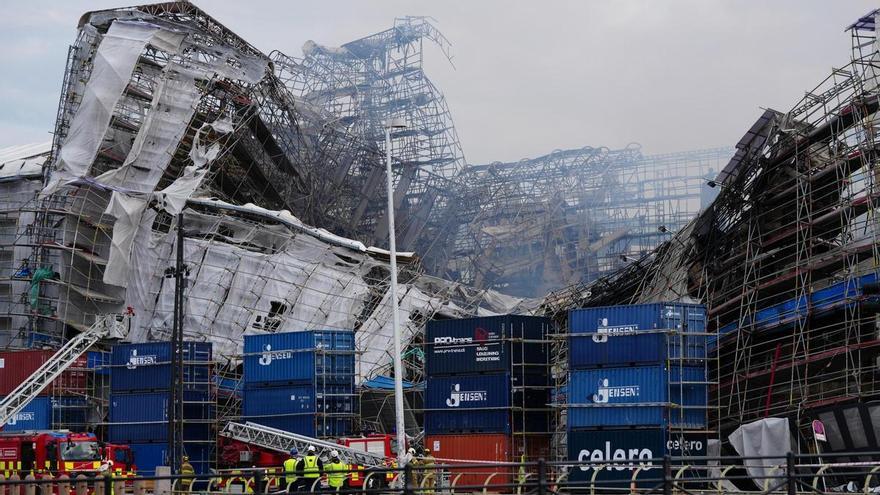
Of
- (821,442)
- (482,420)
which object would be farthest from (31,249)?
(821,442)

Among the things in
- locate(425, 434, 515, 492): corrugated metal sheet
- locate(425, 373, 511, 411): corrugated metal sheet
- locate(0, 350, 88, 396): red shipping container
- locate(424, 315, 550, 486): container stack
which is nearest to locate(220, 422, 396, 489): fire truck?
locate(425, 434, 515, 492): corrugated metal sheet

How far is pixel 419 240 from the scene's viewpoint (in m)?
78.6

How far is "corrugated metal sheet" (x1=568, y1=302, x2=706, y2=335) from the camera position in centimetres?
3634

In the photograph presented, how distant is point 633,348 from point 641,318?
0.94 meters

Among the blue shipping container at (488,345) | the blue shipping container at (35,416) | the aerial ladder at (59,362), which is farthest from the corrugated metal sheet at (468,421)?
the blue shipping container at (35,416)

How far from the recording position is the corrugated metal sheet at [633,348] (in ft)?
119

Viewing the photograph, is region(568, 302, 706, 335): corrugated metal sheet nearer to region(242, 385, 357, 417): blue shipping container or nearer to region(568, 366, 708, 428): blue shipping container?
region(568, 366, 708, 428): blue shipping container

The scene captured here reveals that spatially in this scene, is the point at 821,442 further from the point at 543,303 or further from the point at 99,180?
the point at 99,180

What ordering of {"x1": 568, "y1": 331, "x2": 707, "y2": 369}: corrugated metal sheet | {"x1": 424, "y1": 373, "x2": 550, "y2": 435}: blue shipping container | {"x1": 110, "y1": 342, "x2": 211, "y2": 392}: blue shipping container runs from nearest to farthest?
1. {"x1": 568, "y1": 331, "x2": 707, "y2": 369}: corrugated metal sheet
2. {"x1": 424, "y1": 373, "x2": 550, "y2": 435}: blue shipping container
3. {"x1": 110, "y1": 342, "x2": 211, "y2": 392}: blue shipping container

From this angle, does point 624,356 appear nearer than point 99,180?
Yes

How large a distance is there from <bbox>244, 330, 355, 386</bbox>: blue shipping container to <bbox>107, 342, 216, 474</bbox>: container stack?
2.83 m

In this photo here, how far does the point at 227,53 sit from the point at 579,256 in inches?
1059

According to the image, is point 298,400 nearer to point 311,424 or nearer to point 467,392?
point 311,424

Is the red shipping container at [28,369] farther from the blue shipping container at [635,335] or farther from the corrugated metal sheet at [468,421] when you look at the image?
the blue shipping container at [635,335]
